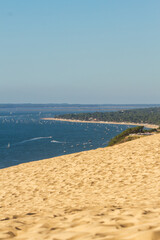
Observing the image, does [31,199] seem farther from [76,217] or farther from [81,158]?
[81,158]

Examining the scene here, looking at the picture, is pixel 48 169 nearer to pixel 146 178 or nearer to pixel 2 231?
pixel 146 178

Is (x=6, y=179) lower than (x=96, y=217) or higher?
lower

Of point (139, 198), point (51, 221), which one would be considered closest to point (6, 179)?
point (139, 198)

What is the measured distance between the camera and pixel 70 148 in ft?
329

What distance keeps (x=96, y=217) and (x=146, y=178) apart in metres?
6.72

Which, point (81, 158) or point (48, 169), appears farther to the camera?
point (81, 158)

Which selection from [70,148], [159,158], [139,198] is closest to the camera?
[139,198]

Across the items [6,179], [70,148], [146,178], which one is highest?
[146,178]

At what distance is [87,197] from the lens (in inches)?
425

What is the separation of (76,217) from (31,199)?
516 centimetres

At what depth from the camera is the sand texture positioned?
566cm

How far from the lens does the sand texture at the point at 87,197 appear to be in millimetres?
5656

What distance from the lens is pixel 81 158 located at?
18578 mm

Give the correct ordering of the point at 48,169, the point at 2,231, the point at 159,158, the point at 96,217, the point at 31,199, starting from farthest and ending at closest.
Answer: the point at 48,169, the point at 159,158, the point at 31,199, the point at 96,217, the point at 2,231
